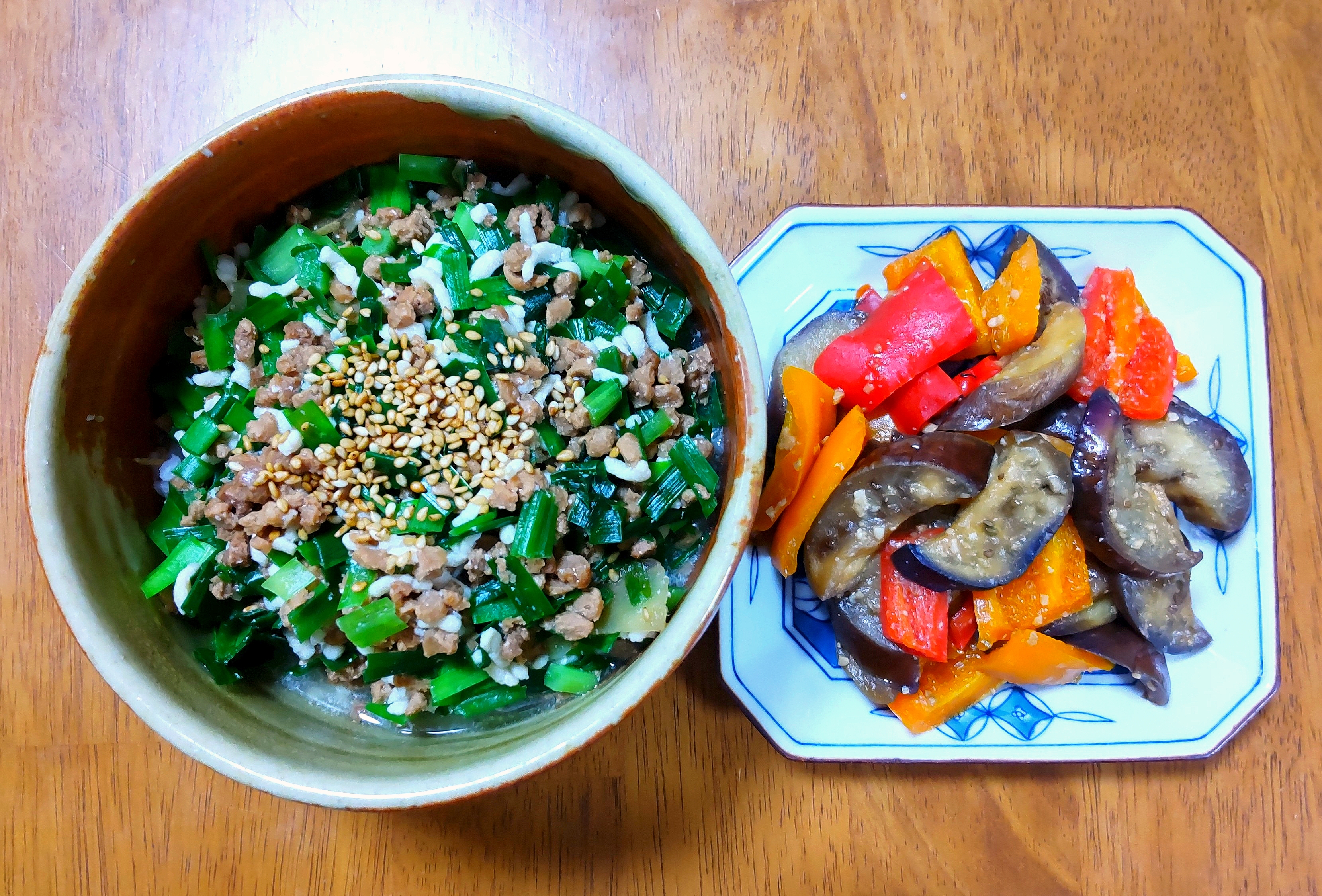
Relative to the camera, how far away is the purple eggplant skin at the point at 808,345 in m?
1.56

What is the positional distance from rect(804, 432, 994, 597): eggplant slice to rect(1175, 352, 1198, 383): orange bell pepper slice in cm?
49

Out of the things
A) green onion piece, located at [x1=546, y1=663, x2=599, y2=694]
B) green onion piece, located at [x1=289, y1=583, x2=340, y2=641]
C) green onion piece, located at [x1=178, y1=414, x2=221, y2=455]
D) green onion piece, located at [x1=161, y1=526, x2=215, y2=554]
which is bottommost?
green onion piece, located at [x1=546, y1=663, x2=599, y2=694]

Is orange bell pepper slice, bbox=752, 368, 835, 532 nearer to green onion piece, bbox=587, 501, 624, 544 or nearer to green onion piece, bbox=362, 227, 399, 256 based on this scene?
green onion piece, bbox=587, 501, 624, 544

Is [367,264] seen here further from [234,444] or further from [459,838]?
[459,838]

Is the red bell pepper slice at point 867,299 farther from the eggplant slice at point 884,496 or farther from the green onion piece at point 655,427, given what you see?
the green onion piece at point 655,427

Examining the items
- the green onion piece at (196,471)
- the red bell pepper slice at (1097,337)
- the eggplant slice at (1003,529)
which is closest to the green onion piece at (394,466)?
the green onion piece at (196,471)

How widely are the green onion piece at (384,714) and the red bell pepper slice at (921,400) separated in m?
1.04

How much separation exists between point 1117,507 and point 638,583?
3.08 ft

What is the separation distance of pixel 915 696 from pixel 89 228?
6.57 ft

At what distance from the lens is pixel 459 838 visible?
1.68m

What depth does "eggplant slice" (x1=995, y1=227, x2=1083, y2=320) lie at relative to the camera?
1559mm

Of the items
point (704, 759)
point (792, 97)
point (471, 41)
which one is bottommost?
point (704, 759)

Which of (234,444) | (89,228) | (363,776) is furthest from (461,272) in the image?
(89,228)

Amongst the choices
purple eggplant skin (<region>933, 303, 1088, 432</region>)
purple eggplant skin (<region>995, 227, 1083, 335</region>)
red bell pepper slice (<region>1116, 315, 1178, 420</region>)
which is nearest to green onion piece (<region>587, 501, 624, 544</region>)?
purple eggplant skin (<region>933, 303, 1088, 432</region>)
